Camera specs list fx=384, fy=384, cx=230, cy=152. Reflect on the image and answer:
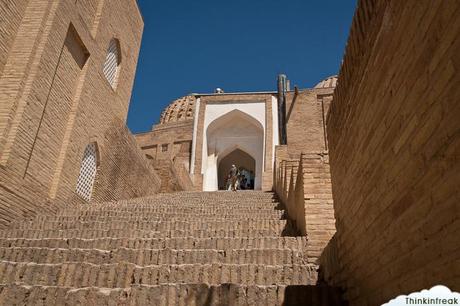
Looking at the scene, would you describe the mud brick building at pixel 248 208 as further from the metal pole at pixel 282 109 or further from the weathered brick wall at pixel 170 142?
the metal pole at pixel 282 109

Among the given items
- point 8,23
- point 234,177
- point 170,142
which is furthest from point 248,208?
point 170,142

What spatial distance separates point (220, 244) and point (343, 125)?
176 centimetres

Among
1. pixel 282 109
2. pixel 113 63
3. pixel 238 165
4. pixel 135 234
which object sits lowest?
pixel 135 234

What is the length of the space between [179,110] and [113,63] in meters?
19.3

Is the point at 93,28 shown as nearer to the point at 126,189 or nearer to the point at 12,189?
the point at 126,189

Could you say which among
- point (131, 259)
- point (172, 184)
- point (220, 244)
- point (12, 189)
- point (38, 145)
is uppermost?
point (172, 184)

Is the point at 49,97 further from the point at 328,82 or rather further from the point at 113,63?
the point at 328,82

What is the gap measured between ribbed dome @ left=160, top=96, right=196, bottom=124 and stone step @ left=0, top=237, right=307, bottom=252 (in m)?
24.7

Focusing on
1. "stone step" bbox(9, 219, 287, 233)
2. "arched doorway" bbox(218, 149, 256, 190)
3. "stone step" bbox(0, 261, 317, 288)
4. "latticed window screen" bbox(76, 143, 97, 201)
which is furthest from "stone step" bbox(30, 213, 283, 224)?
"arched doorway" bbox(218, 149, 256, 190)

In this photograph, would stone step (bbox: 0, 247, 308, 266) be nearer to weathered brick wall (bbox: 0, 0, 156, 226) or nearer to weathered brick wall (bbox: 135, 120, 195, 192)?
weathered brick wall (bbox: 0, 0, 156, 226)

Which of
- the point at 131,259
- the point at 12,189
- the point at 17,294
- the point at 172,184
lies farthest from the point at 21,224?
the point at 172,184

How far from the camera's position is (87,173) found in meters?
9.20

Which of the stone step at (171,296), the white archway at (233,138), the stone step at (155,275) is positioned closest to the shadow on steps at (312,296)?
the stone step at (171,296)

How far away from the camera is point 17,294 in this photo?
265 centimetres
